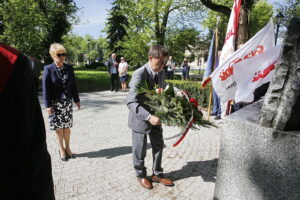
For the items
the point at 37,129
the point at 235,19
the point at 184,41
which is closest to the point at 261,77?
the point at 235,19

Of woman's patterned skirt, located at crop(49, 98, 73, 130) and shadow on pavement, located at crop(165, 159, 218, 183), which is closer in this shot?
shadow on pavement, located at crop(165, 159, 218, 183)

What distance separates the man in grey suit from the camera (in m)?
3.04

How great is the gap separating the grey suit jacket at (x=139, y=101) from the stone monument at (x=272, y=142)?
1.13 m

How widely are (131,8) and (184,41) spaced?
5.74m

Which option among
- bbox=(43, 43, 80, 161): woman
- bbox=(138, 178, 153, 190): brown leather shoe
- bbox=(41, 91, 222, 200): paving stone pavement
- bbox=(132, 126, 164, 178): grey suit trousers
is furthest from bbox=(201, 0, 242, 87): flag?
bbox=(43, 43, 80, 161): woman

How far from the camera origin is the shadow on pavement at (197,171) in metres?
3.96

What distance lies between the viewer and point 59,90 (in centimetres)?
413

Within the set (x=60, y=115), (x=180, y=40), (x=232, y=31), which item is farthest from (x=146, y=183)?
(x=180, y=40)

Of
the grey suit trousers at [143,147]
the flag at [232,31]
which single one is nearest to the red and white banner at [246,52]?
the flag at [232,31]

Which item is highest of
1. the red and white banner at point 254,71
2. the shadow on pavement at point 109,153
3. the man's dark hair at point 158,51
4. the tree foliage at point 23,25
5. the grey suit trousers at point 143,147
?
the tree foliage at point 23,25

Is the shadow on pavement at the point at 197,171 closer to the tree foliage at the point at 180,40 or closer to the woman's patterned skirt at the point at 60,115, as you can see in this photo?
the woman's patterned skirt at the point at 60,115

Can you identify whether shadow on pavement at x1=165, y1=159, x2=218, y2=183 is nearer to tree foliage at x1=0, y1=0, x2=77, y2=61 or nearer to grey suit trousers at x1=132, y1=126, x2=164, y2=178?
grey suit trousers at x1=132, y1=126, x2=164, y2=178

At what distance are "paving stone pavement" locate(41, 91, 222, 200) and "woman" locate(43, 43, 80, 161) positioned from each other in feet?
2.14

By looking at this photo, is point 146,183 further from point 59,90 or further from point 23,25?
point 23,25
